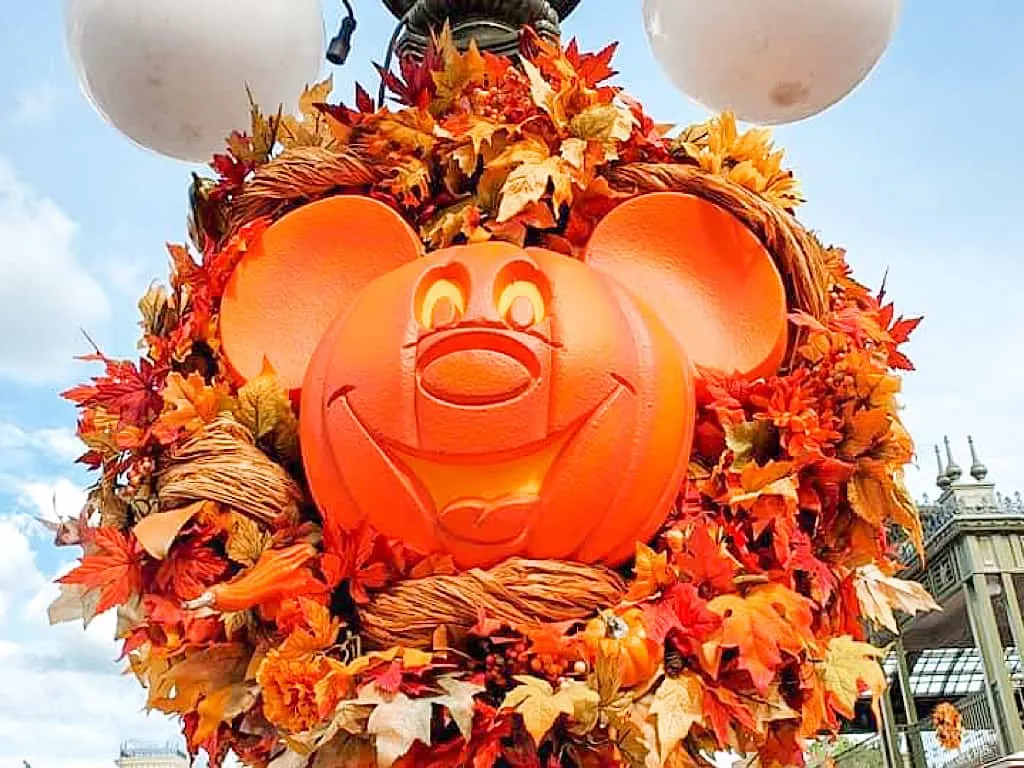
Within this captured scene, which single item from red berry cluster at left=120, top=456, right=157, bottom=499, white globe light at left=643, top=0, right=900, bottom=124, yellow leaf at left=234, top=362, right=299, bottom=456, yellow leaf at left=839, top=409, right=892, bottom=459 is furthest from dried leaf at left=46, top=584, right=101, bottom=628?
white globe light at left=643, top=0, right=900, bottom=124

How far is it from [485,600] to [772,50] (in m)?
0.72

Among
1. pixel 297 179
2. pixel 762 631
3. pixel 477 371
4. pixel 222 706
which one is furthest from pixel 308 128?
pixel 762 631

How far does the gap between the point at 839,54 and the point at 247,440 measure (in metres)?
0.80

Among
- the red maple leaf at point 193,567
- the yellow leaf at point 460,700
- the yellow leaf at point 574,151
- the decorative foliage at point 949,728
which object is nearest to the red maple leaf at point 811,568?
the yellow leaf at point 460,700

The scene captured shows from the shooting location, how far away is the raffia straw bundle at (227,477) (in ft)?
3.36

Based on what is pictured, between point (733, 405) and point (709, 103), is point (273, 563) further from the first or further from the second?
point (709, 103)

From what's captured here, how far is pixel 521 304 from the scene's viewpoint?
1013 mm

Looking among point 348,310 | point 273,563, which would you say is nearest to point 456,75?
point 348,310

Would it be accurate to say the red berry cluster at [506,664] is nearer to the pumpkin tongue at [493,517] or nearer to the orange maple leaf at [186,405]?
the pumpkin tongue at [493,517]

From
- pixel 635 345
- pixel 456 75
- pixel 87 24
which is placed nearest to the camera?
pixel 635 345

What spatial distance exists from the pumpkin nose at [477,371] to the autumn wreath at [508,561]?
0.49ft

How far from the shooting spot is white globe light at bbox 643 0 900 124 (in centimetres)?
122

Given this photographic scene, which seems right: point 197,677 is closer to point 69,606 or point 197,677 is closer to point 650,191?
point 69,606

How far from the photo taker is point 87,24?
51.2 inches
